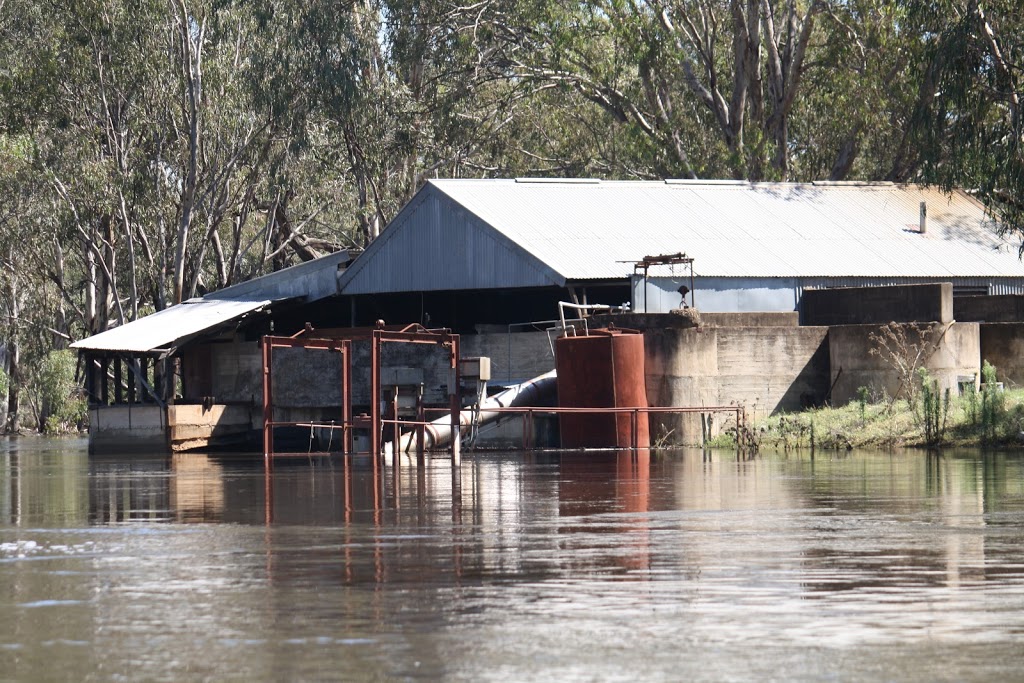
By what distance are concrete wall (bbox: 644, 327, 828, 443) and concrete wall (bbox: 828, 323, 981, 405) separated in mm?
557

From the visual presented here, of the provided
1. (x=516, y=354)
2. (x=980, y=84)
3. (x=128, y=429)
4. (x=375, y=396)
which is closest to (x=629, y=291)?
(x=516, y=354)

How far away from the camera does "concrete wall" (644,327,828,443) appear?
38656mm

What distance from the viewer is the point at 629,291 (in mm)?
44031

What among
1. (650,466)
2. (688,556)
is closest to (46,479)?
(650,466)

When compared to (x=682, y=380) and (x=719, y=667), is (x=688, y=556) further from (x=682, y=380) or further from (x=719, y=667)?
(x=682, y=380)

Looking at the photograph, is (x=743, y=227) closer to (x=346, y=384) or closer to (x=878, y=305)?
(x=878, y=305)

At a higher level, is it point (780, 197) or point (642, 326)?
point (780, 197)

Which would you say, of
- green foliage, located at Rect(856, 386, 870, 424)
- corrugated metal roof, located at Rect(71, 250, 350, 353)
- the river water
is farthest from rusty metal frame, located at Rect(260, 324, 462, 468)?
the river water

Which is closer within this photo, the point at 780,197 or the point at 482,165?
the point at 780,197

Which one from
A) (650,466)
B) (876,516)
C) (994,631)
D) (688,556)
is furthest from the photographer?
(650,466)

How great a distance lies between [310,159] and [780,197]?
19586 mm

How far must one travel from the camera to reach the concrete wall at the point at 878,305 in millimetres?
40188

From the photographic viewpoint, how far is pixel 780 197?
50.6 metres

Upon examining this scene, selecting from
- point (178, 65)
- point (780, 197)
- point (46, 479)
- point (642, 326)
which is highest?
point (178, 65)
